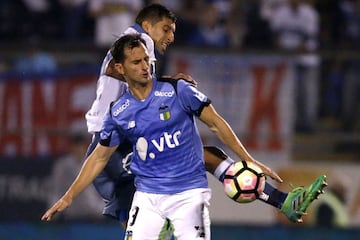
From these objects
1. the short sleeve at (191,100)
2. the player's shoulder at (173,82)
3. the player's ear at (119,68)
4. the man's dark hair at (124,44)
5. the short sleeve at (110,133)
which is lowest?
the short sleeve at (110,133)

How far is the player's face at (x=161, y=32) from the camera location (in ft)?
29.2

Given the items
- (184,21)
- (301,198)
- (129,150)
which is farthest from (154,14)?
(184,21)

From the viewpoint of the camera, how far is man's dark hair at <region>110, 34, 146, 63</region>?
834cm

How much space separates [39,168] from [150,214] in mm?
4811

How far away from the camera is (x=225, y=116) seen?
42.2ft

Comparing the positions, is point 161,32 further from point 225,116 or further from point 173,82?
point 225,116

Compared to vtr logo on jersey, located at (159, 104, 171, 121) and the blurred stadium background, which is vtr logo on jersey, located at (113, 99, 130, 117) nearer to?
vtr logo on jersey, located at (159, 104, 171, 121)

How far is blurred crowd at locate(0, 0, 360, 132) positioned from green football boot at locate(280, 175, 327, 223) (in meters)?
4.63

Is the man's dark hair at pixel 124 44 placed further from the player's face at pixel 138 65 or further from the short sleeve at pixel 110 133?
the short sleeve at pixel 110 133

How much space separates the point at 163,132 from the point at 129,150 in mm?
772

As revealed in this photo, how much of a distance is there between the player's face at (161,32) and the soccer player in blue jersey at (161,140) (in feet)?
1.63

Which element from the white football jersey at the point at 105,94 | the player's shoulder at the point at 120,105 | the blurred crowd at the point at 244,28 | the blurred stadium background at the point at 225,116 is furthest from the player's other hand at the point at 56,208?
the blurred crowd at the point at 244,28

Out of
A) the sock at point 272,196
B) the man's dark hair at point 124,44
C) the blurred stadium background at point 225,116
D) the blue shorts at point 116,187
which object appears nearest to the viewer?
the man's dark hair at point 124,44

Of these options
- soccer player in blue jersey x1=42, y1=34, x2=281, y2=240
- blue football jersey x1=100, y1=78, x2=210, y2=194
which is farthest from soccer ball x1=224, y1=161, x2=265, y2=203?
blue football jersey x1=100, y1=78, x2=210, y2=194
